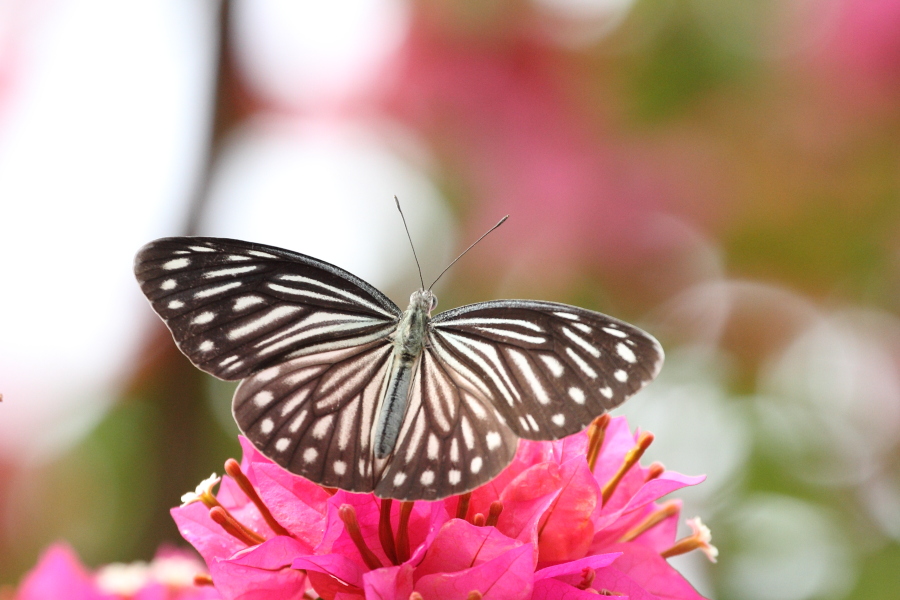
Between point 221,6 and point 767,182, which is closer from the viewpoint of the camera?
point 221,6

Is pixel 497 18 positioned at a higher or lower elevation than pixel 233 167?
higher

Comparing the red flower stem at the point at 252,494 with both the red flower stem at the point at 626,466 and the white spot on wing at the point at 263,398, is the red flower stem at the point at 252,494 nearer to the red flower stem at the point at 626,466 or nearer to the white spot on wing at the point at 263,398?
the white spot on wing at the point at 263,398

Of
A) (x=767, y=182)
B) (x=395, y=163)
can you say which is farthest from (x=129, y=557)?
(x=767, y=182)

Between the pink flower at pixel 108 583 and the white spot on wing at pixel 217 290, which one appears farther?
the pink flower at pixel 108 583

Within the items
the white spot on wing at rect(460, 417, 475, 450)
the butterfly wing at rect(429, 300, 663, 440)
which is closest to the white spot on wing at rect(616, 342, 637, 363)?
the butterfly wing at rect(429, 300, 663, 440)

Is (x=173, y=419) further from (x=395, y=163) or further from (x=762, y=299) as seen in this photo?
(x=762, y=299)

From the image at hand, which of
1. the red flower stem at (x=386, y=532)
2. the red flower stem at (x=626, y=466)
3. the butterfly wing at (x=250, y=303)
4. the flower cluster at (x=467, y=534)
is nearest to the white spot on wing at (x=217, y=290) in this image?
the butterfly wing at (x=250, y=303)

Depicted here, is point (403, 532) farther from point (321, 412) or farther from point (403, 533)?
point (321, 412)
